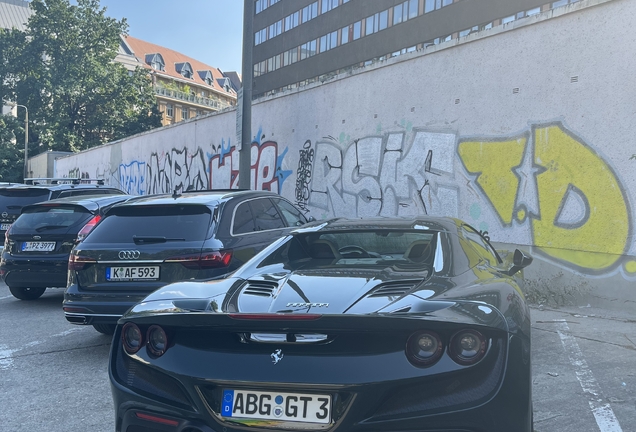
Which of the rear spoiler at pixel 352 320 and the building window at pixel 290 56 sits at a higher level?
the building window at pixel 290 56

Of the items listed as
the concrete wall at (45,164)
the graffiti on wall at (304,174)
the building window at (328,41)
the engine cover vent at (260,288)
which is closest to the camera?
the engine cover vent at (260,288)

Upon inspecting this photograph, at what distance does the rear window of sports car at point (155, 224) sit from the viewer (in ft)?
18.1

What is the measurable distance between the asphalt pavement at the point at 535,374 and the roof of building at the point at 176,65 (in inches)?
3023

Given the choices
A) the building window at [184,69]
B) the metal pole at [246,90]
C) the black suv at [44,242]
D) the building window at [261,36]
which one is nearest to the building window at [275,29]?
the building window at [261,36]

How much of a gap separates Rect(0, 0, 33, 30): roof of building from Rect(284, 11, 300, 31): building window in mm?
41862

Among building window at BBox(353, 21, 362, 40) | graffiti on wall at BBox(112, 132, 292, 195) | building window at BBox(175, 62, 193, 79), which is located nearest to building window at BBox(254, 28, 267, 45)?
building window at BBox(353, 21, 362, 40)

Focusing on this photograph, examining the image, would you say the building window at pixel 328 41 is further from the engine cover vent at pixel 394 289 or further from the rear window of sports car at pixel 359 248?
the engine cover vent at pixel 394 289

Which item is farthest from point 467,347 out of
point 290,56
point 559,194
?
point 290,56

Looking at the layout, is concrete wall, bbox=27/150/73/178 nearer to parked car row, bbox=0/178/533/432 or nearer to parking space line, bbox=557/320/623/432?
parking space line, bbox=557/320/623/432

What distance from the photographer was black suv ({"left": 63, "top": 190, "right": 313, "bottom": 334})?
17.6 ft

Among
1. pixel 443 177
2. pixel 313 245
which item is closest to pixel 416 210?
pixel 443 177

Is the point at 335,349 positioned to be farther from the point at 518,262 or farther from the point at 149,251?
the point at 149,251

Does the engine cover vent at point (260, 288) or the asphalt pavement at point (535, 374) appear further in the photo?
the asphalt pavement at point (535, 374)

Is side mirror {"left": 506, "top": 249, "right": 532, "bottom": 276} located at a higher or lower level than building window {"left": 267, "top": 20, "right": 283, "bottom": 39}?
lower
